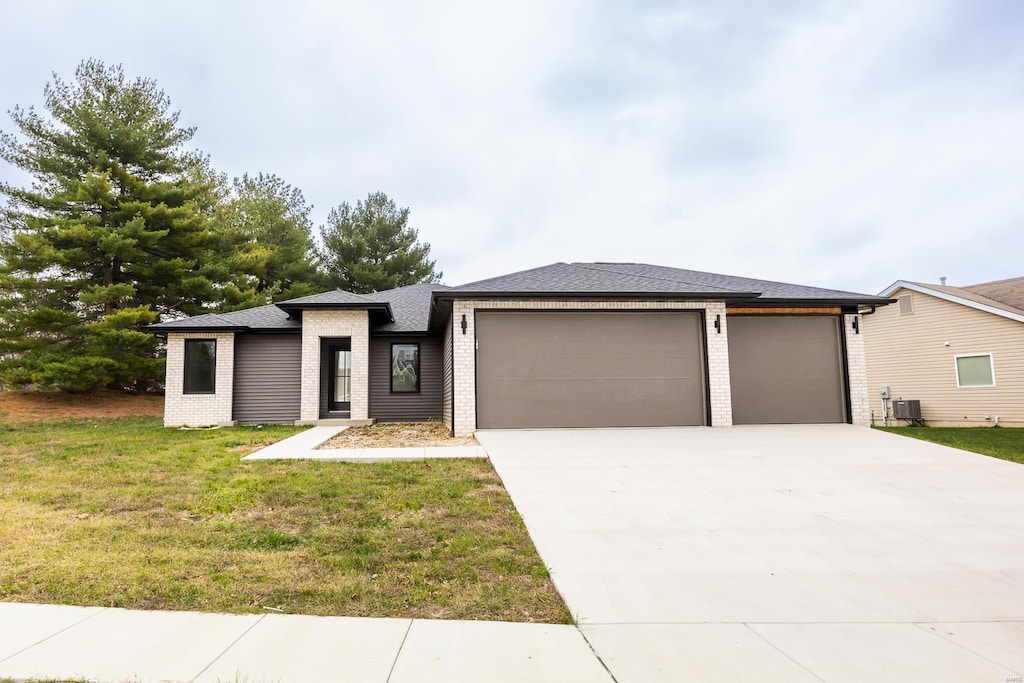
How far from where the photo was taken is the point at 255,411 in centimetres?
1358

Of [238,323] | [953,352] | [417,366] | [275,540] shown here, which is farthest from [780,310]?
[238,323]

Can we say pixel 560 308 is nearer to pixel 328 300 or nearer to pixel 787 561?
pixel 328 300

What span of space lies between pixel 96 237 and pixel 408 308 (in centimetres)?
1123

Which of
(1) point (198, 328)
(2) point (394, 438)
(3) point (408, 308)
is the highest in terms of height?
(3) point (408, 308)

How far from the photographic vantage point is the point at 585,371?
10.2 metres

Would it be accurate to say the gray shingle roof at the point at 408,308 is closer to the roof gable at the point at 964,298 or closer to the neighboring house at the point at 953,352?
the neighboring house at the point at 953,352

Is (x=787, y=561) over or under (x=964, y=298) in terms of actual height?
under

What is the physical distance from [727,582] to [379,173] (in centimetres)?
2600

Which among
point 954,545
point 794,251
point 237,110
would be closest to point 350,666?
point 954,545

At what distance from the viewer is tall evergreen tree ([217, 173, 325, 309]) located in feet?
74.0

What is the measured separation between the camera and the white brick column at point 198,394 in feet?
43.0

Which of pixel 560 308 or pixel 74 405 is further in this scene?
pixel 74 405

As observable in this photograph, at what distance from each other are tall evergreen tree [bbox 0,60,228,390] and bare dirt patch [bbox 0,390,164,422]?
1.82 ft

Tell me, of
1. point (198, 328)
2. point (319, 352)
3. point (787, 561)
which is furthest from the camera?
point (319, 352)
